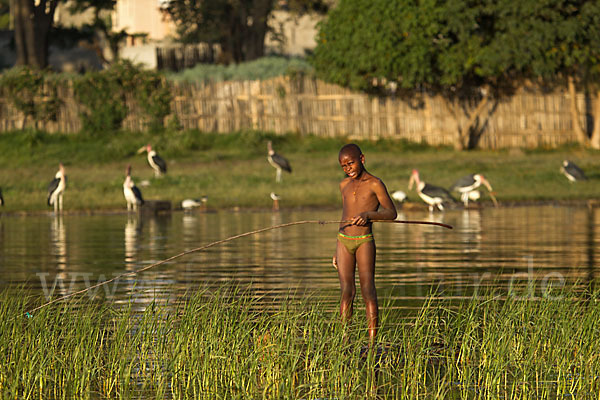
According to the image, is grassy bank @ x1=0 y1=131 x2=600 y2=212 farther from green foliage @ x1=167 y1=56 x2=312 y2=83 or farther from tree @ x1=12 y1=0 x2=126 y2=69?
tree @ x1=12 y1=0 x2=126 y2=69

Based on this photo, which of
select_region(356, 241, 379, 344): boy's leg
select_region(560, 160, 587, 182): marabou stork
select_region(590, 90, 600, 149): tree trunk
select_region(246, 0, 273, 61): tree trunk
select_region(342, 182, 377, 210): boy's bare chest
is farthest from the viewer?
select_region(246, 0, 273, 61): tree trunk

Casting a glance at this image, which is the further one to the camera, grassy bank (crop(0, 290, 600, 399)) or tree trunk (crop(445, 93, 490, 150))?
tree trunk (crop(445, 93, 490, 150))

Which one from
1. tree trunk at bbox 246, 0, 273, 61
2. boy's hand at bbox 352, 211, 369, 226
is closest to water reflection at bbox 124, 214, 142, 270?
boy's hand at bbox 352, 211, 369, 226

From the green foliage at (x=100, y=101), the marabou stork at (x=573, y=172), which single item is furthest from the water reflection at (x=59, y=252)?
the green foliage at (x=100, y=101)

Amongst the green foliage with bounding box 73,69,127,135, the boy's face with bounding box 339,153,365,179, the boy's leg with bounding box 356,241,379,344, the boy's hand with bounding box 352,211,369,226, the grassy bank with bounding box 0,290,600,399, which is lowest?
the grassy bank with bounding box 0,290,600,399

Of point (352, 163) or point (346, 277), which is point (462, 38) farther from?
point (346, 277)

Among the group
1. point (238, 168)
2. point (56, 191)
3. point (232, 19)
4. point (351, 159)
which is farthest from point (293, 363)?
point (232, 19)

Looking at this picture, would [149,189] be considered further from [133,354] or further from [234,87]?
[133,354]

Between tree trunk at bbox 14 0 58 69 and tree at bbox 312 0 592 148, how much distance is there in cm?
1238

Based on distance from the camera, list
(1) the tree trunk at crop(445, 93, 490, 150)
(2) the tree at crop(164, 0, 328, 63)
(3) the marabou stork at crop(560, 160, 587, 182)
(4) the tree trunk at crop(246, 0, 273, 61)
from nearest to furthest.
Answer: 1. (3) the marabou stork at crop(560, 160, 587, 182)
2. (1) the tree trunk at crop(445, 93, 490, 150)
3. (4) the tree trunk at crop(246, 0, 273, 61)
4. (2) the tree at crop(164, 0, 328, 63)

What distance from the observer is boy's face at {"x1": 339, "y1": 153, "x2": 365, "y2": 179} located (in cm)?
1018

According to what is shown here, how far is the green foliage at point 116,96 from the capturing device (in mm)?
44091

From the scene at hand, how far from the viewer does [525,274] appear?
14.9 meters

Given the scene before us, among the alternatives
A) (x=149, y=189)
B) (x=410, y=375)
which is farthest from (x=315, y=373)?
(x=149, y=189)
